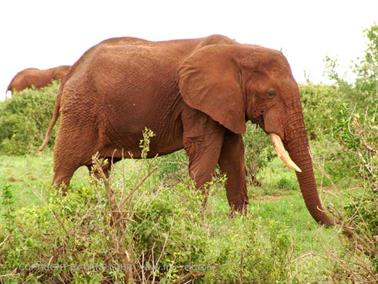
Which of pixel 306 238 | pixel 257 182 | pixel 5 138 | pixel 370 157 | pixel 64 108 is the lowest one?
pixel 5 138

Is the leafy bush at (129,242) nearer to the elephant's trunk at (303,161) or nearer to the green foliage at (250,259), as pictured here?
the green foliage at (250,259)

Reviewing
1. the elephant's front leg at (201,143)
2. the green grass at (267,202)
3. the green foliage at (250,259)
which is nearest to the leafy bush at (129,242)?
the green foliage at (250,259)

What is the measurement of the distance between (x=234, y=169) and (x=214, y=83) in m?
0.94

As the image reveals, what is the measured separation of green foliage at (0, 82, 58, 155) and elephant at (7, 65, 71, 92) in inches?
253

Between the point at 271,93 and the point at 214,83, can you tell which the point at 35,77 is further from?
the point at 271,93

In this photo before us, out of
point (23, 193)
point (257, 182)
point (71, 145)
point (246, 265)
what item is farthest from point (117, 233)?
point (257, 182)

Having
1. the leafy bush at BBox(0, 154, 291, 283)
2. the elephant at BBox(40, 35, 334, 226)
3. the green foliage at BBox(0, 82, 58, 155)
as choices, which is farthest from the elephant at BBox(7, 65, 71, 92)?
the leafy bush at BBox(0, 154, 291, 283)

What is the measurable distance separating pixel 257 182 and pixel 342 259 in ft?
22.5

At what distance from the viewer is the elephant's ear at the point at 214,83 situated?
873 centimetres

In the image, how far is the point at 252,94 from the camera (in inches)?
348

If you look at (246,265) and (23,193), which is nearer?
(246,265)

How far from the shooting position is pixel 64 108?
921 cm

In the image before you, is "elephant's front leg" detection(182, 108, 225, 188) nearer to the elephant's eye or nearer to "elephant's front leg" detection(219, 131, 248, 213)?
"elephant's front leg" detection(219, 131, 248, 213)

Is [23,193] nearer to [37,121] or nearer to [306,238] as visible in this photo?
[306,238]
